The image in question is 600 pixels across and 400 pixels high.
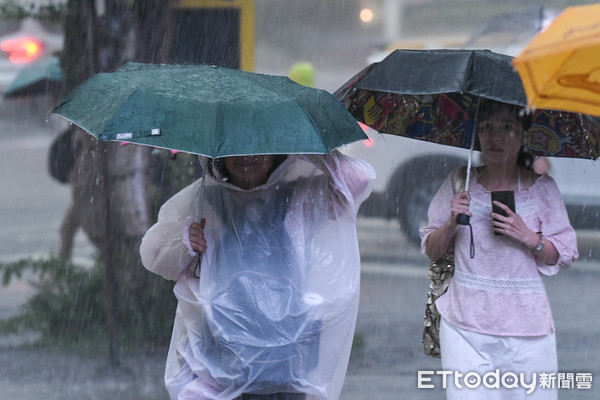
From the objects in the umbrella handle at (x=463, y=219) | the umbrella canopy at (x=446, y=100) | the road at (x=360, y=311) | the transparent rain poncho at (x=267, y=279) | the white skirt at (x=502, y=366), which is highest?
the umbrella canopy at (x=446, y=100)

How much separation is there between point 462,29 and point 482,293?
4.68m

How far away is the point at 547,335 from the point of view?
13.3 feet

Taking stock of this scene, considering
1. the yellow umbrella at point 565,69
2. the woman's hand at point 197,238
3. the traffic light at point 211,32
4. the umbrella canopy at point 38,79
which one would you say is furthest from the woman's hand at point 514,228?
the umbrella canopy at point 38,79

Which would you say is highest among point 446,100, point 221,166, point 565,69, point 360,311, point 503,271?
point 565,69

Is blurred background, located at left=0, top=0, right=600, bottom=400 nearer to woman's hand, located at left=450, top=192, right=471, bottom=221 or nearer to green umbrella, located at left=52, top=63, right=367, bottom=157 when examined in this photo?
woman's hand, located at left=450, top=192, right=471, bottom=221

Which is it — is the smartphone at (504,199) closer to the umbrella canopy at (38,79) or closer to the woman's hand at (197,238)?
the woman's hand at (197,238)

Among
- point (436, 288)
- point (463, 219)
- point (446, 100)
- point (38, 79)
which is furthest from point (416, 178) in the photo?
point (463, 219)

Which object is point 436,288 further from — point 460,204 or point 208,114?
point 208,114

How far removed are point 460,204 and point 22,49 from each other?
4.27 metres

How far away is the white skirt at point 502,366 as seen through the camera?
13.2 feet

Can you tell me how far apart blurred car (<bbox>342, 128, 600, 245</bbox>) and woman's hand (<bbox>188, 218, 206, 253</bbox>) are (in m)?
4.30

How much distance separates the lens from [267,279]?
148 inches

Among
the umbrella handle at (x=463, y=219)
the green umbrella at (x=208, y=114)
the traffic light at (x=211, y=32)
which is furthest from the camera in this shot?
the traffic light at (x=211, y=32)

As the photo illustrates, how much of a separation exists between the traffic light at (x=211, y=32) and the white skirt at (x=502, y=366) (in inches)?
153
